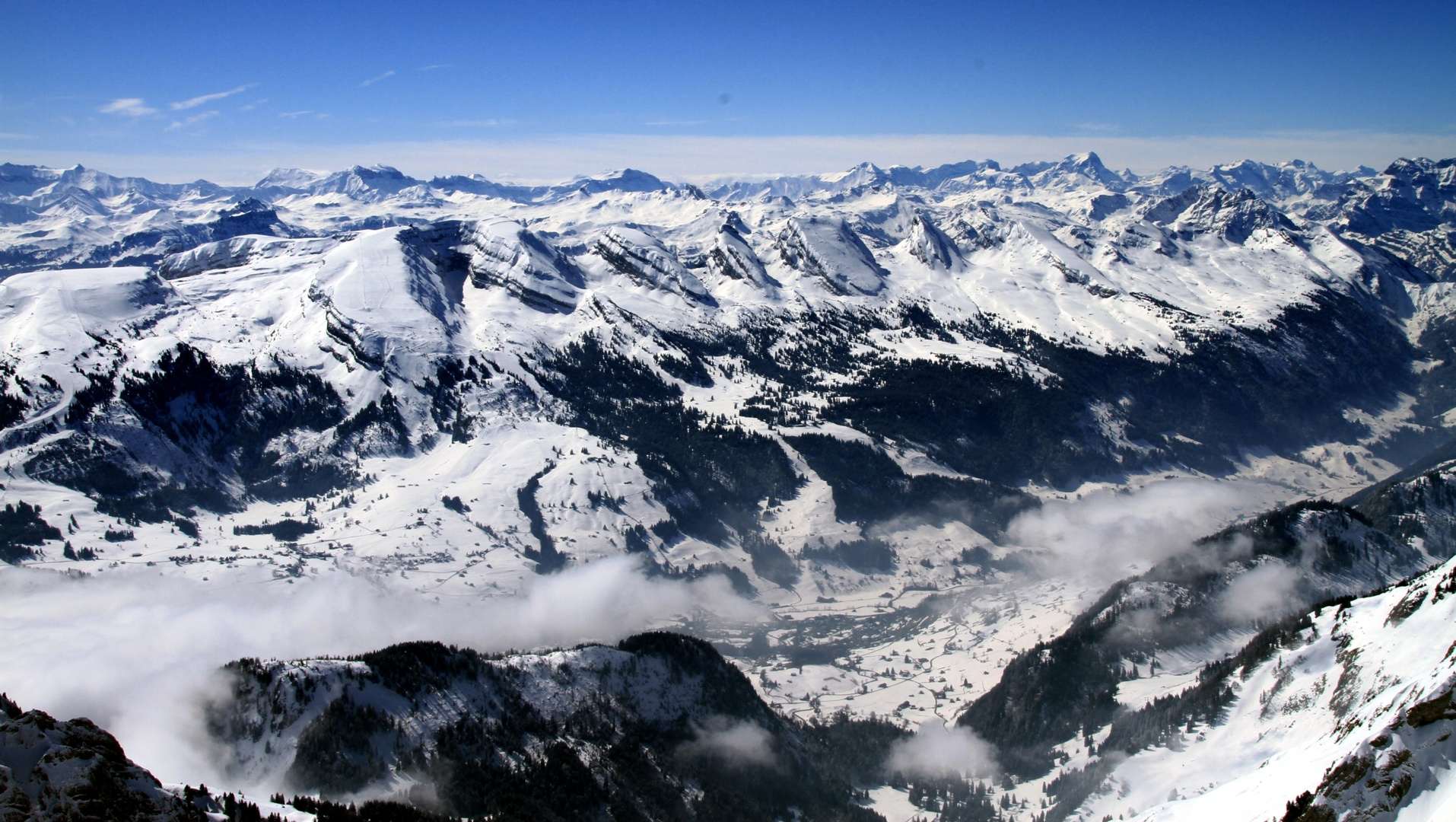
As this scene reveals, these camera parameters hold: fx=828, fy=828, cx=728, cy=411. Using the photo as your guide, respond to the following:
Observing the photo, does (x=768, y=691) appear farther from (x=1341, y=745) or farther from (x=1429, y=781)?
(x=1429, y=781)

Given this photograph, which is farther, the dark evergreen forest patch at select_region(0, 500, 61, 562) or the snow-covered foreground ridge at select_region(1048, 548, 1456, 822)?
the dark evergreen forest patch at select_region(0, 500, 61, 562)

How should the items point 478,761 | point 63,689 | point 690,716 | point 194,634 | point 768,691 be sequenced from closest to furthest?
1. point 478,761
2. point 63,689
3. point 690,716
4. point 194,634
5. point 768,691

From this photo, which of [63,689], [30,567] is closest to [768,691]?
[63,689]

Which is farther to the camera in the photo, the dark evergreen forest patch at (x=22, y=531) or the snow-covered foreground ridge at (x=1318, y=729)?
the dark evergreen forest patch at (x=22, y=531)

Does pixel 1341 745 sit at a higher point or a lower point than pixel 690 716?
higher

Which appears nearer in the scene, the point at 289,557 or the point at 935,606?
the point at 289,557

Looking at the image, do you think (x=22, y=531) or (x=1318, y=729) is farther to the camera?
(x=22, y=531)

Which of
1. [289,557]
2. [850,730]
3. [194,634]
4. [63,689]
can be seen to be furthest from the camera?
[289,557]

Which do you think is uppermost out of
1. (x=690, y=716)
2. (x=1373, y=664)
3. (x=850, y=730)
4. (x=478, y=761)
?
(x=1373, y=664)

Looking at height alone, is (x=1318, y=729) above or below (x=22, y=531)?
below

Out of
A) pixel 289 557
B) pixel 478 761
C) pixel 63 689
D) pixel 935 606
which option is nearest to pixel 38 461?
pixel 289 557
